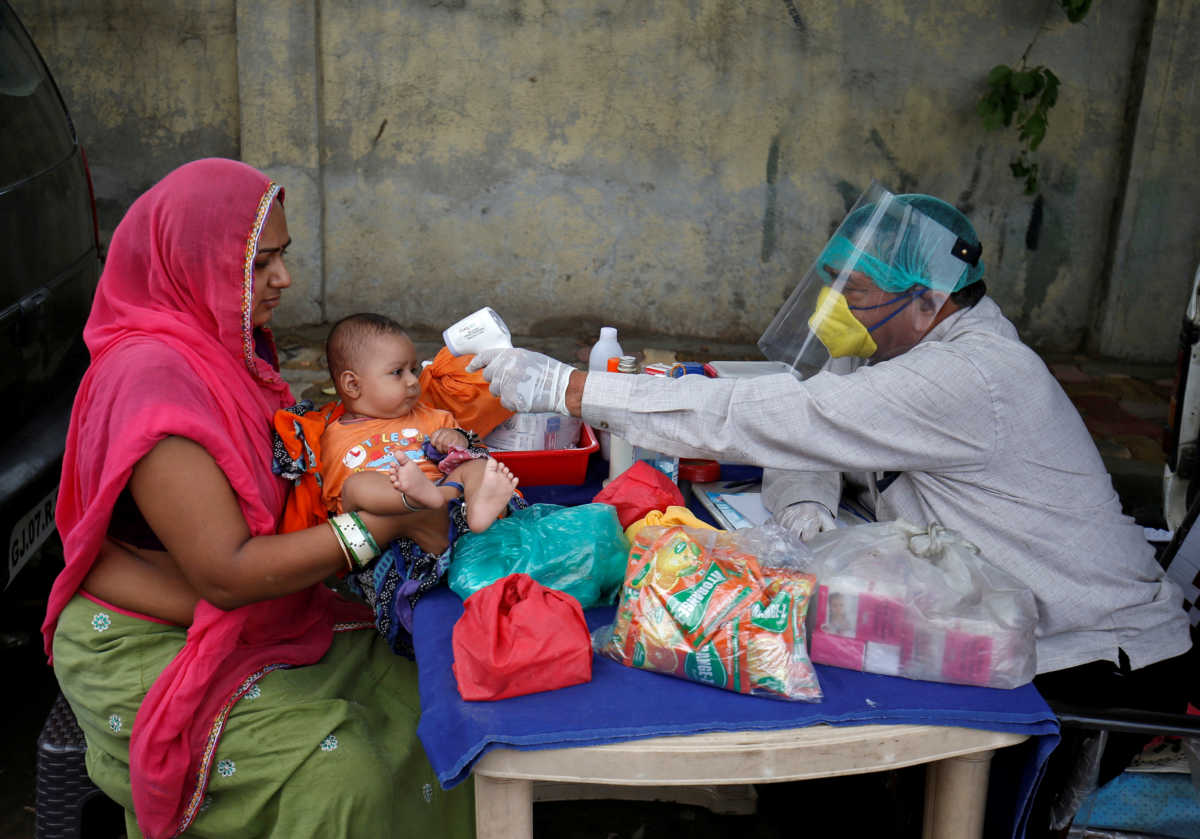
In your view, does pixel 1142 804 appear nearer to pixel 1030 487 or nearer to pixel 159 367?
pixel 1030 487

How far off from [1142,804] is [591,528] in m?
1.21

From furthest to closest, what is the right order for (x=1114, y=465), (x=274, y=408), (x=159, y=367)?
1. (x=1114, y=465)
2. (x=274, y=408)
3. (x=159, y=367)

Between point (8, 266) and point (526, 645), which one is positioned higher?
point (8, 266)

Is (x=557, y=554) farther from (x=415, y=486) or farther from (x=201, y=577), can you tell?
(x=201, y=577)

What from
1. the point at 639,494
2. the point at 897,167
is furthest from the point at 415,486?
the point at 897,167

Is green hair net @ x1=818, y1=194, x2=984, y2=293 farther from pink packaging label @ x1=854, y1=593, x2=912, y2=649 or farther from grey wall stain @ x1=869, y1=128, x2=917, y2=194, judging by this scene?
grey wall stain @ x1=869, y1=128, x2=917, y2=194

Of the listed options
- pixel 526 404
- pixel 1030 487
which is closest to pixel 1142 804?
pixel 1030 487

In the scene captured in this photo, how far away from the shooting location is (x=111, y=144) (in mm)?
6168

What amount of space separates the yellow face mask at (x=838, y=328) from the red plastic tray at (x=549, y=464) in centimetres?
63

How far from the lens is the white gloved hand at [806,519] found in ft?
7.10

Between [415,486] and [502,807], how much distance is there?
1.93 ft

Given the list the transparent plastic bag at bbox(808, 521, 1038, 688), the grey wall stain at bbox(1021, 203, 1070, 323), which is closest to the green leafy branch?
the grey wall stain at bbox(1021, 203, 1070, 323)

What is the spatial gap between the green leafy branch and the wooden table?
16.1ft

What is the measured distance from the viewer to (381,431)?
2.33 meters
